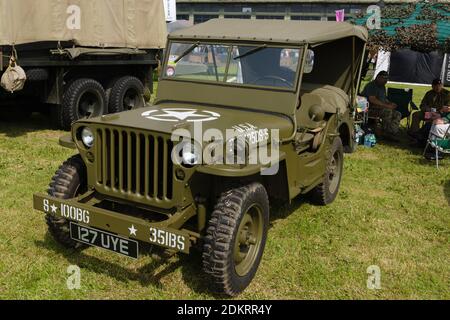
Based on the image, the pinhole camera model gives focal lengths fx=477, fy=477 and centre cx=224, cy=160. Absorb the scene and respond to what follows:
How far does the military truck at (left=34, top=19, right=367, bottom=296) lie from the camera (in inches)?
123

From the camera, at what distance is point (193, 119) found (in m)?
3.62

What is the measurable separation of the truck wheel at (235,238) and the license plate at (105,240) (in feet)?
1.60

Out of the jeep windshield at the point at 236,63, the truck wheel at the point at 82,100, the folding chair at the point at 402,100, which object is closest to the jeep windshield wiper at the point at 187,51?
the jeep windshield at the point at 236,63

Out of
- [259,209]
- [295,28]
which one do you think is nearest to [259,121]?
[259,209]

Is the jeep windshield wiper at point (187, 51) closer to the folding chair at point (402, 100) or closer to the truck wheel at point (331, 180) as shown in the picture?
Answer: the truck wheel at point (331, 180)

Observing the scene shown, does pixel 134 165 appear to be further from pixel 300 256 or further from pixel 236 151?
pixel 300 256

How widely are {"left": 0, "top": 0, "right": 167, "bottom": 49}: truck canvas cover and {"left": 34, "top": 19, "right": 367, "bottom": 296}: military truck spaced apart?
3.49m

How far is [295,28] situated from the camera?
14.4 ft

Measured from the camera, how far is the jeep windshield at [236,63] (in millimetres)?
4121

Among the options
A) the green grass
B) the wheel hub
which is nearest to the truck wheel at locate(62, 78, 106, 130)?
the green grass

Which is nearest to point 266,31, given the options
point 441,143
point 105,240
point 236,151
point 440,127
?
point 236,151

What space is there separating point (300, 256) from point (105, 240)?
5.45 feet

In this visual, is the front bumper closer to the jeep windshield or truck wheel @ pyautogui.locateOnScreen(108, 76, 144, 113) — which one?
the jeep windshield

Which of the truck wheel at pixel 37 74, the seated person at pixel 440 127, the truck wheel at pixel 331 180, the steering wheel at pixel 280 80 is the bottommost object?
the truck wheel at pixel 331 180
